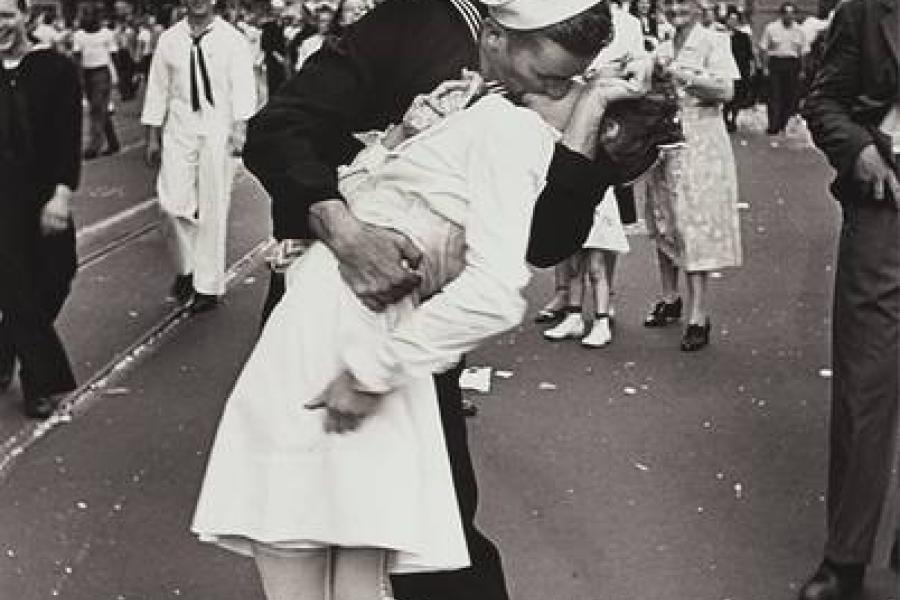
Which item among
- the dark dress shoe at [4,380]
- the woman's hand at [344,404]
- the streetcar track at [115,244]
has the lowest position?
the streetcar track at [115,244]

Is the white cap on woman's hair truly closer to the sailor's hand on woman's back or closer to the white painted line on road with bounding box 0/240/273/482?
the sailor's hand on woman's back

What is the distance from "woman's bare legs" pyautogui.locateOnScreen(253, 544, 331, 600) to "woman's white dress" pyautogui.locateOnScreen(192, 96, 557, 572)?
0.18 feet

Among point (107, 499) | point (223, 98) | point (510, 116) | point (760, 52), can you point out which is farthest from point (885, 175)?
point (760, 52)

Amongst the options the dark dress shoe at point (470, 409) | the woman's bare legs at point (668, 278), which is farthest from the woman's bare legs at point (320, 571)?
the woman's bare legs at point (668, 278)

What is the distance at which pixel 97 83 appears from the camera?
22.7 meters

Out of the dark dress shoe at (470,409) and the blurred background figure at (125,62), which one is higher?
the dark dress shoe at (470,409)

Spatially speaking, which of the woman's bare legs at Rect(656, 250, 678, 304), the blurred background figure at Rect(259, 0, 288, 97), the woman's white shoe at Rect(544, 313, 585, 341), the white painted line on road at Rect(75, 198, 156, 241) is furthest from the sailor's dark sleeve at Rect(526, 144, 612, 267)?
the blurred background figure at Rect(259, 0, 288, 97)

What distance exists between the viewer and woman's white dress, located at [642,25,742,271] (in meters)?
9.07

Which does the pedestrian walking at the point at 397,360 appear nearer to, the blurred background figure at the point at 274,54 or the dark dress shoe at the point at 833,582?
the dark dress shoe at the point at 833,582

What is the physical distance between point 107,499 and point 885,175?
3.28 meters

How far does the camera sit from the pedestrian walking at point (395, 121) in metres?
3.31

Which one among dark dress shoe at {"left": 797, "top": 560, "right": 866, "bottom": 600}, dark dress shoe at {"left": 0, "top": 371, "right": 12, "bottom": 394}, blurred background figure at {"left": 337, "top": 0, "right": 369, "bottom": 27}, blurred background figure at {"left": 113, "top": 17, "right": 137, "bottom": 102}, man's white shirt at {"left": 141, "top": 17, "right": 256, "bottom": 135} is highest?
blurred background figure at {"left": 337, "top": 0, "right": 369, "bottom": 27}

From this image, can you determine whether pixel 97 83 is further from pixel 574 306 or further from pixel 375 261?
pixel 375 261

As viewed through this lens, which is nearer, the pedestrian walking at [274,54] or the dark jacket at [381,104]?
the dark jacket at [381,104]
